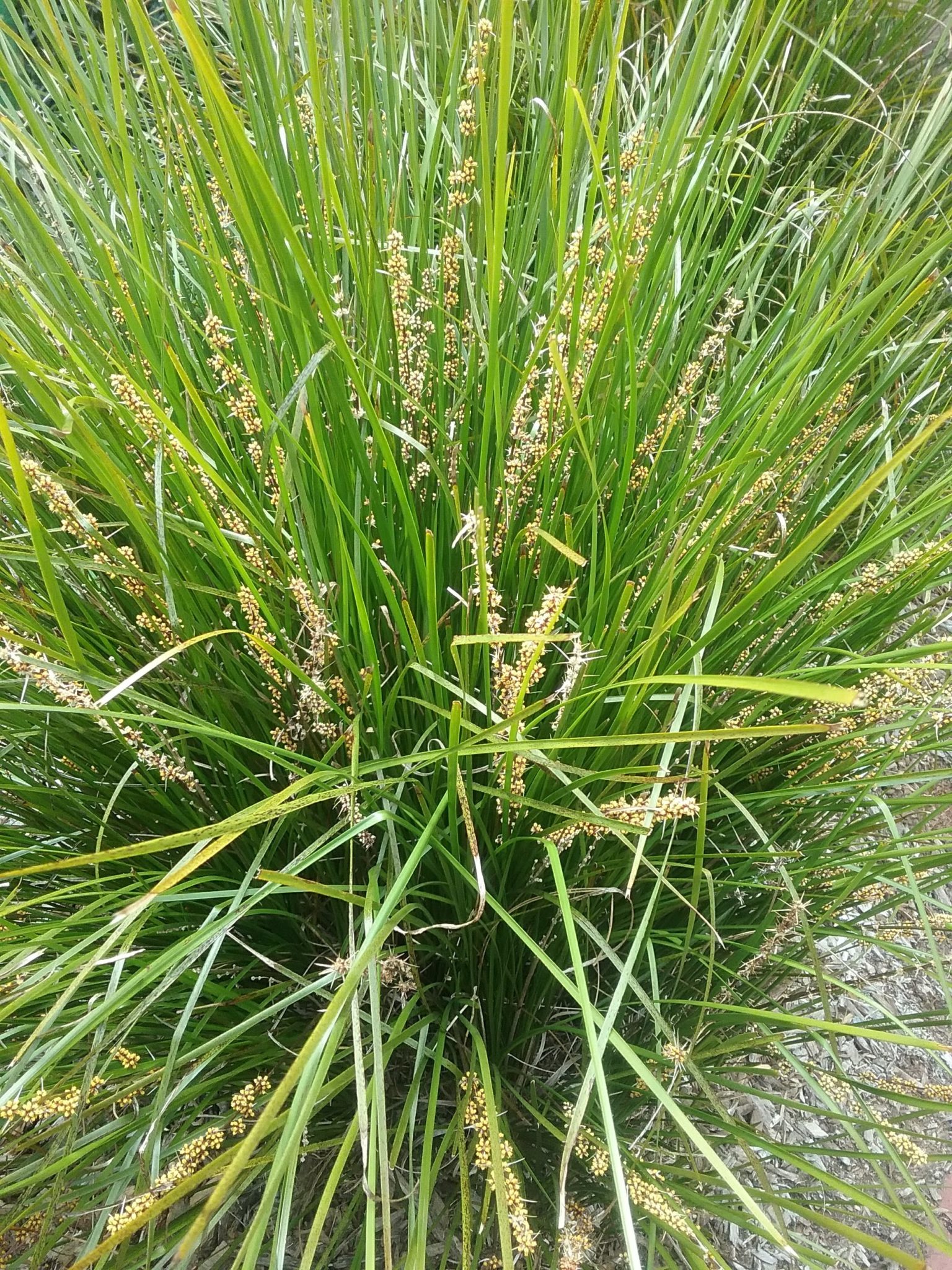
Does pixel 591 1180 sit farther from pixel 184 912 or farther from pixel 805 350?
pixel 805 350

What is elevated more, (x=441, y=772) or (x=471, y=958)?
(x=441, y=772)

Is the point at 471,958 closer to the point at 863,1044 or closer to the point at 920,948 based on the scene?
the point at 863,1044

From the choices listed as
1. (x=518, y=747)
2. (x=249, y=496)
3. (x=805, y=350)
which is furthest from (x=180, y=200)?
(x=518, y=747)

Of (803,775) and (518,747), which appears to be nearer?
(518,747)

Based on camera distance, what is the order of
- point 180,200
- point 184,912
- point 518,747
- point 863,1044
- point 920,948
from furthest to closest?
point 920,948 → point 863,1044 → point 180,200 → point 184,912 → point 518,747

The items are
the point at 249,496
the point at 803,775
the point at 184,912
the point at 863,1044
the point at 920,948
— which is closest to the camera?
the point at 249,496

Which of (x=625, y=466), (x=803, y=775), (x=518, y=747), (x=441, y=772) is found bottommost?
(x=803, y=775)
